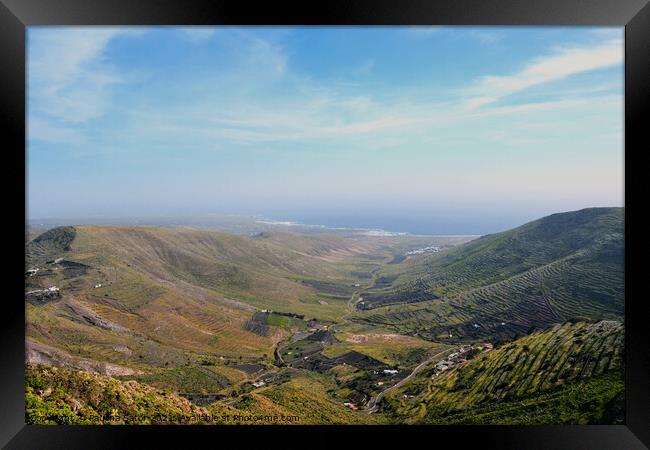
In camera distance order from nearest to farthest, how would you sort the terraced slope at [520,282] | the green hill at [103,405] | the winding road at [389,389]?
1. the green hill at [103,405]
2. the winding road at [389,389]
3. the terraced slope at [520,282]

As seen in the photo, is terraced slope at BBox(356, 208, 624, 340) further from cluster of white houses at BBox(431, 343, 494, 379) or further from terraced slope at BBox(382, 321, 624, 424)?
terraced slope at BBox(382, 321, 624, 424)

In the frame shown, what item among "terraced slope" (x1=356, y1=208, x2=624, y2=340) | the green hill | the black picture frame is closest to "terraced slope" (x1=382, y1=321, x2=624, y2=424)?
the green hill

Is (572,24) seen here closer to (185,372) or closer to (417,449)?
(417,449)

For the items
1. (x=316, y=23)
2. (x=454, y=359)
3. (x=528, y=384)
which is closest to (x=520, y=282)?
(x=454, y=359)

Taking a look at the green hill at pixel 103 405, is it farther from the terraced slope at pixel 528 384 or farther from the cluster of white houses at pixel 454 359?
the cluster of white houses at pixel 454 359

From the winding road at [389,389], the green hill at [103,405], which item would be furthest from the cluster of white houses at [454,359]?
the green hill at [103,405]

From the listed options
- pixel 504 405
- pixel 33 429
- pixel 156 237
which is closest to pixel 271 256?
pixel 156 237
